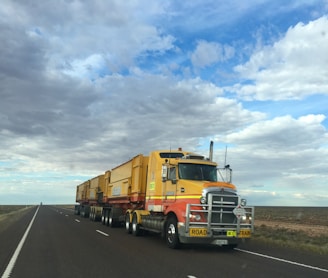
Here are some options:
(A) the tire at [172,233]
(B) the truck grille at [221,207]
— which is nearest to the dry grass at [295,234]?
(B) the truck grille at [221,207]

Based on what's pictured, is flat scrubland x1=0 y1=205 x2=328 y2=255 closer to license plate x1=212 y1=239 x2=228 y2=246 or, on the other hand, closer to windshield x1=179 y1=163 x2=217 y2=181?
license plate x1=212 y1=239 x2=228 y2=246

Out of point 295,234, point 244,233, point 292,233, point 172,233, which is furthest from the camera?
point 292,233

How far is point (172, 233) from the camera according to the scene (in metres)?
13.6

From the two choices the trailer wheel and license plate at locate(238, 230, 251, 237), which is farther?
the trailer wheel

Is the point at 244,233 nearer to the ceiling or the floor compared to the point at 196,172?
nearer to the floor

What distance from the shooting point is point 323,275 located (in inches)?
Answer: 356

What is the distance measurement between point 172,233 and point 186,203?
122 cm

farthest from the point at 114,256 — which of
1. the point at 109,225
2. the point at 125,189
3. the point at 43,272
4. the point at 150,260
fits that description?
the point at 109,225

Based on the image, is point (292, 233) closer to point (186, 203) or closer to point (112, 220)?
point (112, 220)

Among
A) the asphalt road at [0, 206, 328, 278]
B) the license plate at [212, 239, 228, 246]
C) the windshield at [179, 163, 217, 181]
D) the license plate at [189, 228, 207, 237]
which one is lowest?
the asphalt road at [0, 206, 328, 278]

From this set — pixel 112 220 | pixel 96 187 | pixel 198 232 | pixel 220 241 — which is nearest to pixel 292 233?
pixel 112 220

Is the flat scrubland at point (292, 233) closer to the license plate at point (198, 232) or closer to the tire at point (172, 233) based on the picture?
the license plate at point (198, 232)

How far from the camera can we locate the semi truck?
41.8ft

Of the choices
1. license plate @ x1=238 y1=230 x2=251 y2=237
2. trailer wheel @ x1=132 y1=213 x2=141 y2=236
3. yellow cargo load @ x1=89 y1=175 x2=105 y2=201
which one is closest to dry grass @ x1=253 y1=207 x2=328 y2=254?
license plate @ x1=238 y1=230 x2=251 y2=237
